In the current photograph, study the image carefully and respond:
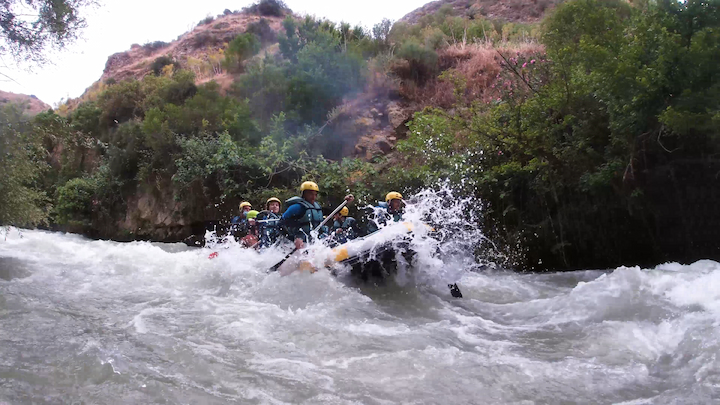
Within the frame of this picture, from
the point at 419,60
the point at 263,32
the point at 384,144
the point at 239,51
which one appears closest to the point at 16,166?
the point at 384,144

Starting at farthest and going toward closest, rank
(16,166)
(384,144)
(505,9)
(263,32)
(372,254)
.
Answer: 1. (263,32)
2. (505,9)
3. (384,144)
4. (16,166)
5. (372,254)

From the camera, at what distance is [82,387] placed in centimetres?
313

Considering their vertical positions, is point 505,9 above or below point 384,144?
above

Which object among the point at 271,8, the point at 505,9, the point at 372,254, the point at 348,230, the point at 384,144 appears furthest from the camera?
the point at 271,8

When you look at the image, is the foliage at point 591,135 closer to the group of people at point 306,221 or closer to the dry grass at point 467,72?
the group of people at point 306,221

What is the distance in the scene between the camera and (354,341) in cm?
437

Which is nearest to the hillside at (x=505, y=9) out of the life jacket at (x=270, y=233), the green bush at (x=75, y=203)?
the green bush at (x=75, y=203)

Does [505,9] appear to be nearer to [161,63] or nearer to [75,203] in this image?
[161,63]

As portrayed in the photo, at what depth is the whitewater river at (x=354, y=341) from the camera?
327 cm

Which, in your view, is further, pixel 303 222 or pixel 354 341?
pixel 303 222

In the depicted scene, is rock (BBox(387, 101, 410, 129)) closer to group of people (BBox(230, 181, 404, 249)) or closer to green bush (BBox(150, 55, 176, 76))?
group of people (BBox(230, 181, 404, 249))

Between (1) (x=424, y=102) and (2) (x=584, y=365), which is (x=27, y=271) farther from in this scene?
(1) (x=424, y=102)

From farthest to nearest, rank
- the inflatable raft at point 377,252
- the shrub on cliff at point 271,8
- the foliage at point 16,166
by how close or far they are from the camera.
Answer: the shrub on cliff at point 271,8
the foliage at point 16,166
the inflatable raft at point 377,252

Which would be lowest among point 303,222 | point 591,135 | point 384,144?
point 303,222
